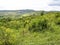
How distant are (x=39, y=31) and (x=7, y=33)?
47.7 feet

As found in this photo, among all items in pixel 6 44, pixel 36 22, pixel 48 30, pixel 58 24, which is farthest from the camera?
pixel 58 24

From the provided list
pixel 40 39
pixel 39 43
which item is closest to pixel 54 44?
pixel 39 43

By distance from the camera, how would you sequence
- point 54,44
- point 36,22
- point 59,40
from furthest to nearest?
point 36,22, point 59,40, point 54,44

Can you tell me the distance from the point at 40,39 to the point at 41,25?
33.3 feet

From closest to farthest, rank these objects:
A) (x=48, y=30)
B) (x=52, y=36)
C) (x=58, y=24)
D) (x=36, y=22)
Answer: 1. (x=52, y=36)
2. (x=48, y=30)
3. (x=36, y=22)
4. (x=58, y=24)

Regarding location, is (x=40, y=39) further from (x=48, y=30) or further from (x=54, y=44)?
(x=48, y=30)

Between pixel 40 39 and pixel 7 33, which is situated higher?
pixel 7 33

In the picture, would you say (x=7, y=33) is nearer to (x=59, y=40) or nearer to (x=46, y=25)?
(x=59, y=40)

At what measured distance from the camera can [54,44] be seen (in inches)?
1183

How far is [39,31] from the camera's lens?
42.2 meters

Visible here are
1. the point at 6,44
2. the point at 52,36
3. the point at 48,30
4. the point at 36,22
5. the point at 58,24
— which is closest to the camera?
the point at 6,44

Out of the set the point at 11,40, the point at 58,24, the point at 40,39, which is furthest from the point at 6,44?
the point at 58,24

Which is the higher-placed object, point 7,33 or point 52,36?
point 7,33

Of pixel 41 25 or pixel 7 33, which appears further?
pixel 41 25
